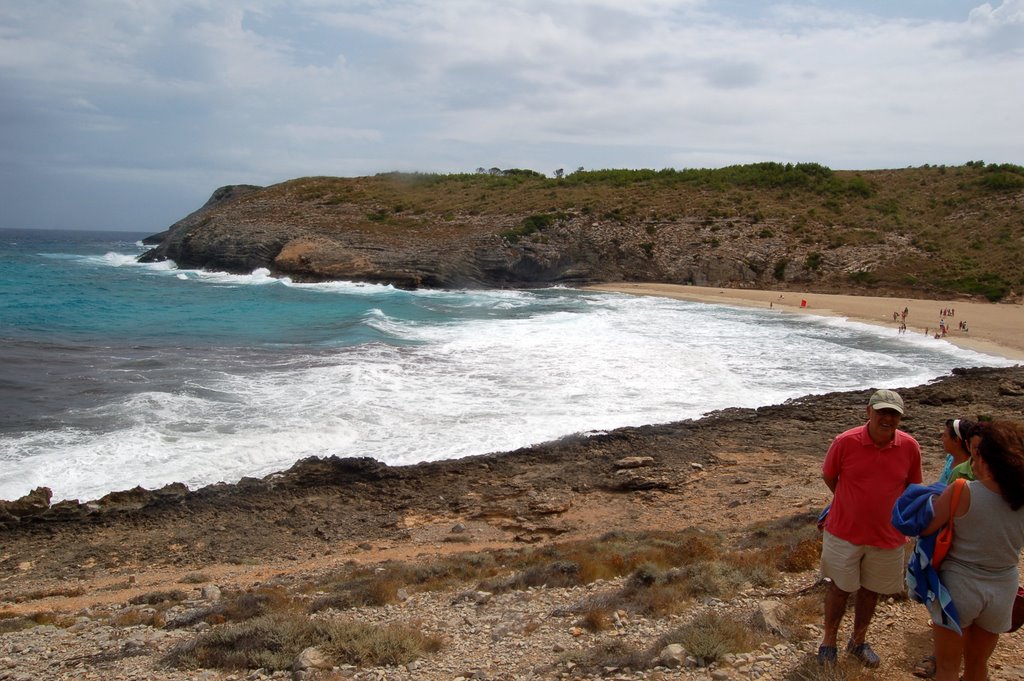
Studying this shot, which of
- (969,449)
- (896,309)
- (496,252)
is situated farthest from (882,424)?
(496,252)

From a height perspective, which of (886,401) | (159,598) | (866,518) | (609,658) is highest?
(886,401)

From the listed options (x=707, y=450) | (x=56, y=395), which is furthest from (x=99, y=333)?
(x=707, y=450)

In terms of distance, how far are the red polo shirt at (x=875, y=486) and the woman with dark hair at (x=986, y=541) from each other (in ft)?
2.12

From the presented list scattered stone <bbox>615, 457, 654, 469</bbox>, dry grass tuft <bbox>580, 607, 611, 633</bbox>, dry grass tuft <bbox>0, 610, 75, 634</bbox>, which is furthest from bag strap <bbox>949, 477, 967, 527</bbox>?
scattered stone <bbox>615, 457, 654, 469</bbox>

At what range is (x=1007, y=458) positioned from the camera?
11.5ft

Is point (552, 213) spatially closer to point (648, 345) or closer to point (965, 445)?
point (648, 345)

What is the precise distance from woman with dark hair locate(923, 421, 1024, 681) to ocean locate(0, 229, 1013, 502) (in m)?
10.1

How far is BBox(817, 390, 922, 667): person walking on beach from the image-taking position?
4.39 metres

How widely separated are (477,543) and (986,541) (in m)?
7.36

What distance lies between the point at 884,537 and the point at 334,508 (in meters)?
8.74

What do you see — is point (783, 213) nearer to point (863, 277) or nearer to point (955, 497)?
point (863, 277)

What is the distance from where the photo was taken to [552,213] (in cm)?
5322

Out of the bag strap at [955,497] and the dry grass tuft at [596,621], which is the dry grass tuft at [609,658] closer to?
the dry grass tuft at [596,621]

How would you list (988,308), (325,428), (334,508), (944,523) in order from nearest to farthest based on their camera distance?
(944,523) < (334,508) < (325,428) < (988,308)
